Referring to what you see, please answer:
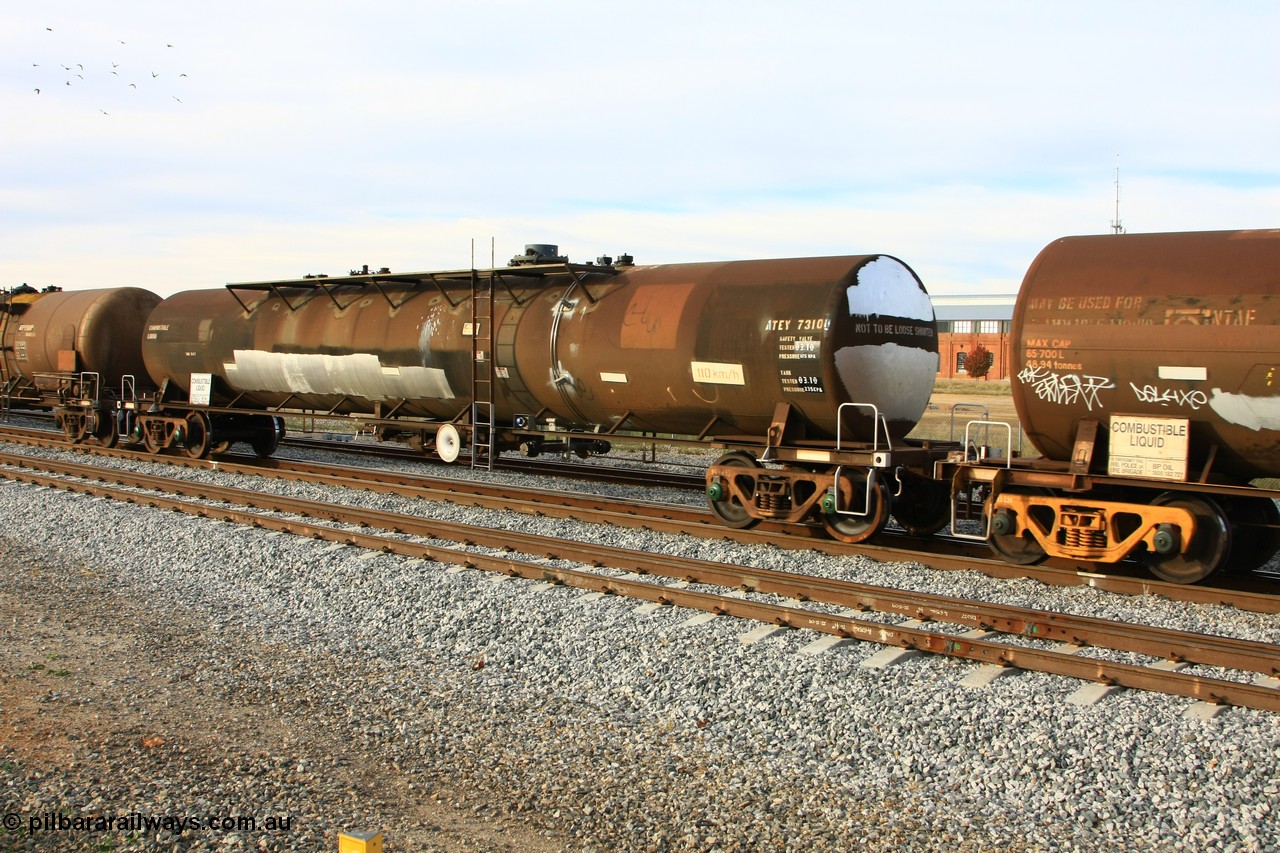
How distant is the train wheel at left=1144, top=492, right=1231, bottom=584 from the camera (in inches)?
374

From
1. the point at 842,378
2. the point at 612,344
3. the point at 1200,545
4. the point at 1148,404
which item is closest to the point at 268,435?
the point at 612,344

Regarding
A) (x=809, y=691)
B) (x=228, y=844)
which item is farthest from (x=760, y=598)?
(x=228, y=844)

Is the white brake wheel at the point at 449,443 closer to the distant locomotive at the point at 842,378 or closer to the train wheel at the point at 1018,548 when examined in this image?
the distant locomotive at the point at 842,378

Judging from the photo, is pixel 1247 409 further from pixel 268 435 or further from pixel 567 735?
pixel 268 435

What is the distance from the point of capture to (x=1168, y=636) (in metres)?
7.78

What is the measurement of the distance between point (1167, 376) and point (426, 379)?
10813 mm

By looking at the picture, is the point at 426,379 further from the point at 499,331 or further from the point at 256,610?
the point at 256,610

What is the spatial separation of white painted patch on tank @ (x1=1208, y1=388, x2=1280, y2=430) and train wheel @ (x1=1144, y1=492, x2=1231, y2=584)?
0.85 meters

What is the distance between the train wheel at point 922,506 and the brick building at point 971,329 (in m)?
65.6

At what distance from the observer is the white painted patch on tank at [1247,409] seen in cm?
914

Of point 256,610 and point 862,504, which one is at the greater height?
point 862,504

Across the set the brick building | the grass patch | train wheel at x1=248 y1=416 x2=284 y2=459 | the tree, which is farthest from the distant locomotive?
the brick building

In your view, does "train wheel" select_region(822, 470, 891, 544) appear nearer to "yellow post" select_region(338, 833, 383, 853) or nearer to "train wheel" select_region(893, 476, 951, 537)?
"train wheel" select_region(893, 476, 951, 537)

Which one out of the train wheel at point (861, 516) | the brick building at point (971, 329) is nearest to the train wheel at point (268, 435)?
the train wheel at point (861, 516)
